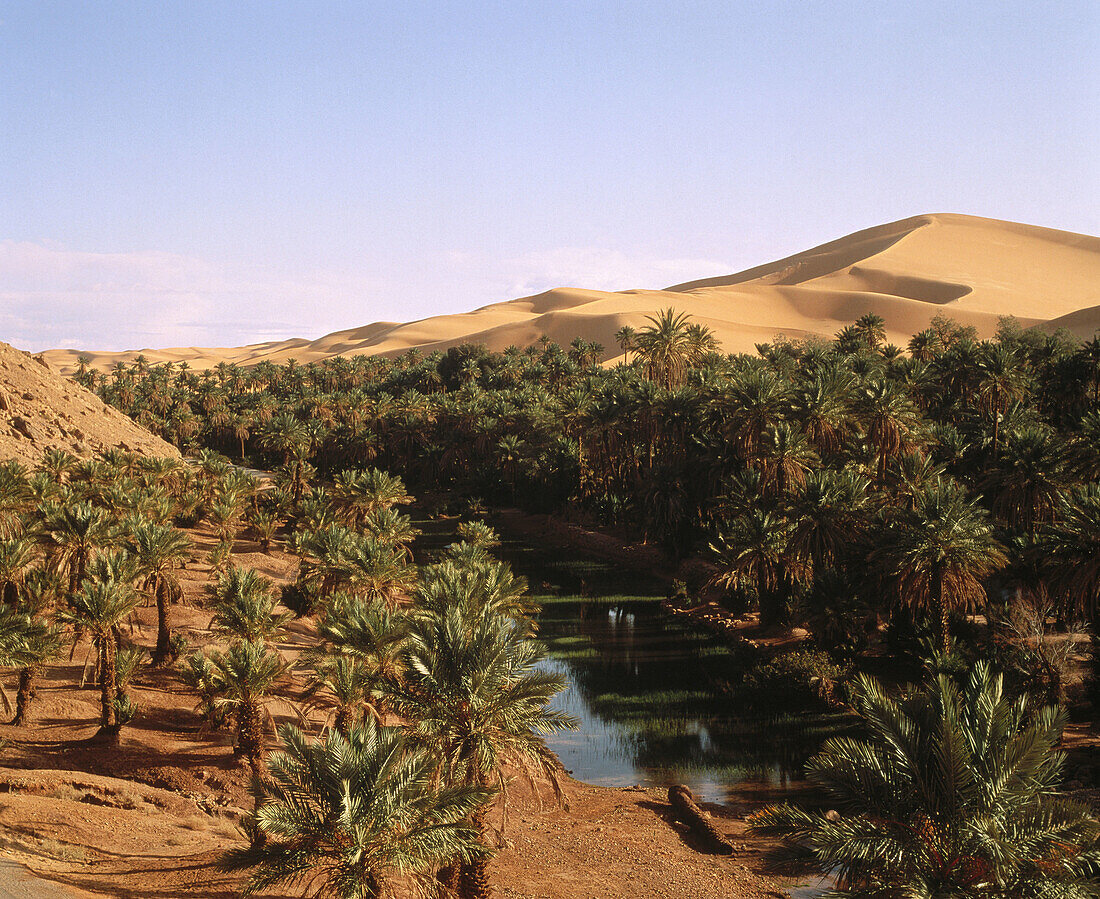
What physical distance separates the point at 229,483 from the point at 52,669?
69.7 feet

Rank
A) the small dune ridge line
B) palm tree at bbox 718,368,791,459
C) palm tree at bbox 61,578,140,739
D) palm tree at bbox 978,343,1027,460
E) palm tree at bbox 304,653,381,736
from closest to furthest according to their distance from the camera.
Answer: palm tree at bbox 304,653,381,736 → palm tree at bbox 61,578,140,739 → palm tree at bbox 718,368,791,459 → palm tree at bbox 978,343,1027,460 → the small dune ridge line

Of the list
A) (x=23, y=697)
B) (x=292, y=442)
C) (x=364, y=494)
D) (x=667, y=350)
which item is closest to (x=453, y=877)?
(x=23, y=697)

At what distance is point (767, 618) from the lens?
107ft

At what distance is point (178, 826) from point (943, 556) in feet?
67.2

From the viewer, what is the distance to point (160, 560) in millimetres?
24219

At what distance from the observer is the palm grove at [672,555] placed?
10219mm

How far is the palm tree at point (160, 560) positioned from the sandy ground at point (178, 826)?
9.70ft

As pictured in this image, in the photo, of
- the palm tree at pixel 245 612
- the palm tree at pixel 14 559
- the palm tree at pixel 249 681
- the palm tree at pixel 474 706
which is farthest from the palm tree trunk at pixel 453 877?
the palm tree at pixel 14 559

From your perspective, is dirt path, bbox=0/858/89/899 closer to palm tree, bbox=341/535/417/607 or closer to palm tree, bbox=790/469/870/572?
palm tree, bbox=341/535/417/607

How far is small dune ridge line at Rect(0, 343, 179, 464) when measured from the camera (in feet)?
152

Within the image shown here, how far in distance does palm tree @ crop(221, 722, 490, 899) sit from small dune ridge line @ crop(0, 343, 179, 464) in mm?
38396

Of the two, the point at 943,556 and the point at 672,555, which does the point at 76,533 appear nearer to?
the point at 943,556

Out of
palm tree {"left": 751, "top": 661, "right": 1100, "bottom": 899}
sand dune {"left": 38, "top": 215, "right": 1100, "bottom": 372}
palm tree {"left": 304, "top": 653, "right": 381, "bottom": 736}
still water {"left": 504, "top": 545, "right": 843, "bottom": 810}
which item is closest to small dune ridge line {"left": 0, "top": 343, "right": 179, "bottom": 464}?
still water {"left": 504, "top": 545, "right": 843, "bottom": 810}

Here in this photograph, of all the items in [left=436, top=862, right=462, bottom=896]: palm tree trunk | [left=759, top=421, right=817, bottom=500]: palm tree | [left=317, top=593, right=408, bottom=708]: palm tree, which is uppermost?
[left=759, top=421, right=817, bottom=500]: palm tree
